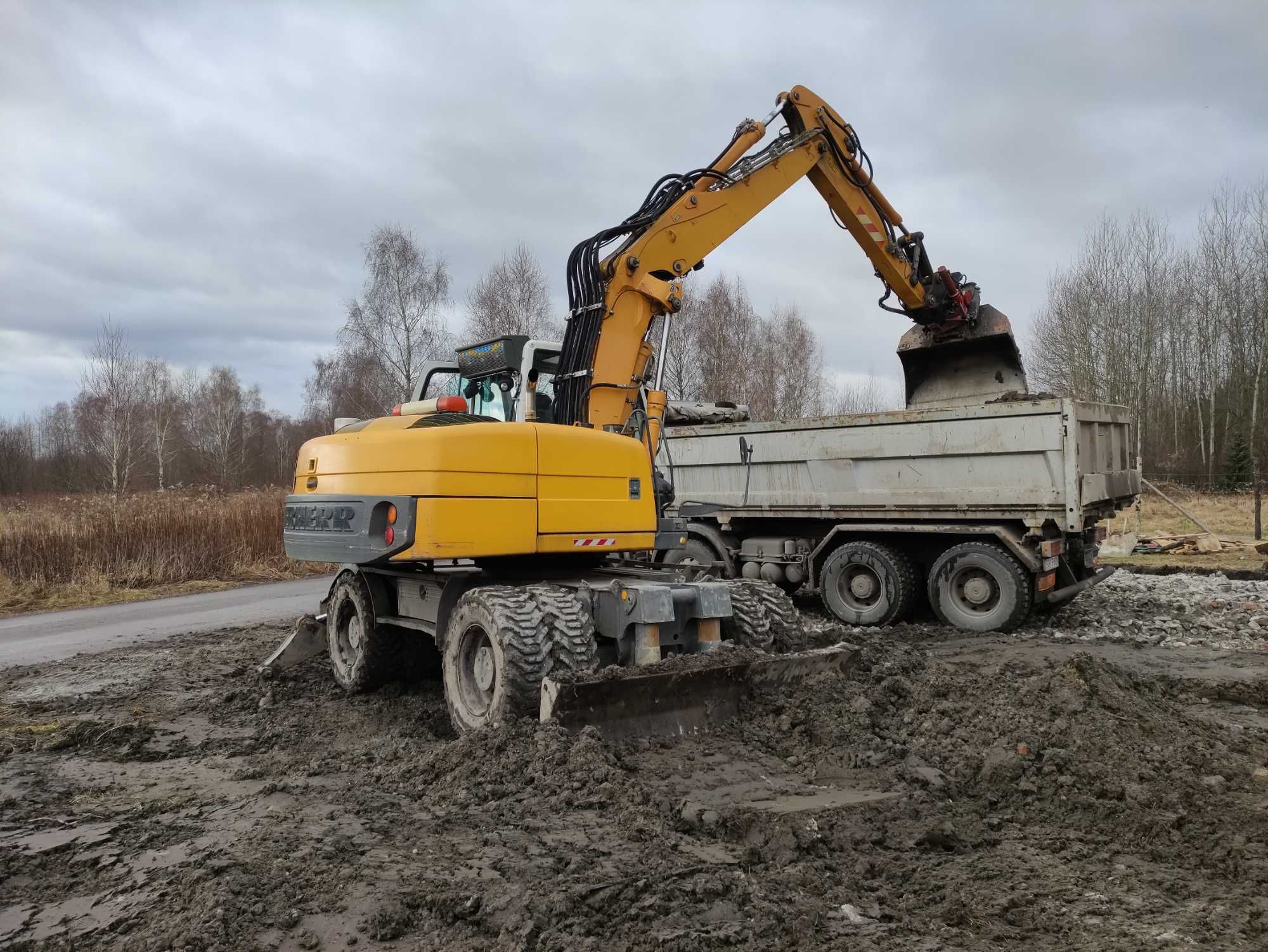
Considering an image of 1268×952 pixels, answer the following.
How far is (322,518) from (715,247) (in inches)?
160

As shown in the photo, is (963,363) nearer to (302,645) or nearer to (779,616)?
(779,616)

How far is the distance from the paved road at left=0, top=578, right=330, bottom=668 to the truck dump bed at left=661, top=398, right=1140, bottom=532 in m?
6.05

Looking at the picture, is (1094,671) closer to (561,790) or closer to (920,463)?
(561,790)

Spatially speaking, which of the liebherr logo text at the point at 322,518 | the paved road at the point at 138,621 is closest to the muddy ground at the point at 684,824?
the liebherr logo text at the point at 322,518

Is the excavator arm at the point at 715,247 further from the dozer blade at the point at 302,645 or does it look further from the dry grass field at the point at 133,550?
the dry grass field at the point at 133,550

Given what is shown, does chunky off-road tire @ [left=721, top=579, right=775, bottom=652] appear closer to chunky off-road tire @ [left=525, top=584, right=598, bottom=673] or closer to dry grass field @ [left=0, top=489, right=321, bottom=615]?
chunky off-road tire @ [left=525, top=584, right=598, bottom=673]

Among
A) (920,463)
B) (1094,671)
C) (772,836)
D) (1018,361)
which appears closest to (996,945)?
(772,836)

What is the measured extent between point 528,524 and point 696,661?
1.31m

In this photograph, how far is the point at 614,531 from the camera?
19.1ft

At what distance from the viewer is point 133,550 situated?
1556 cm

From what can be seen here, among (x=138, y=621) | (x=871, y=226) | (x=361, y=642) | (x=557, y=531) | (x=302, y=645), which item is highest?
(x=871, y=226)

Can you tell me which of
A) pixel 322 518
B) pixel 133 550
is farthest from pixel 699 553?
pixel 133 550

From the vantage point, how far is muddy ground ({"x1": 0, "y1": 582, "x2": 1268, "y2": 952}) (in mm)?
2926

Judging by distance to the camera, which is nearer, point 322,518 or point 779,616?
point 322,518
